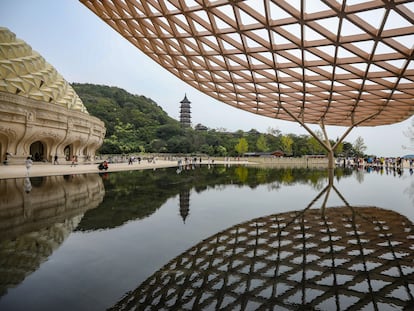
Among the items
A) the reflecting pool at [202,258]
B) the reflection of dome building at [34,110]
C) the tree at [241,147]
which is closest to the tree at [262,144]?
the tree at [241,147]

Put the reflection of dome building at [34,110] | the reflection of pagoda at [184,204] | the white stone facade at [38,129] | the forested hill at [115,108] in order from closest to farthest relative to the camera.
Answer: the reflection of pagoda at [184,204] → the white stone facade at [38,129] → the reflection of dome building at [34,110] → the forested hill at [115,108]

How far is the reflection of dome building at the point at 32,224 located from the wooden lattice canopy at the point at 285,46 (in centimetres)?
1240

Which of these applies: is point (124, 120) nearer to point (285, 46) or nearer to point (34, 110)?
point (34, 110)

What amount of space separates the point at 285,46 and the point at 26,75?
125 feet

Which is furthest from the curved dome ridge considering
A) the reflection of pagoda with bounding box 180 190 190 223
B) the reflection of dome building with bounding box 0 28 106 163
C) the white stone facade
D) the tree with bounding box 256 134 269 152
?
the tree with bounding box 256 134 269 152

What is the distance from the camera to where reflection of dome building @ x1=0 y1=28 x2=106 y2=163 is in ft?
110

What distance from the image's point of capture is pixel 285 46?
17.8m

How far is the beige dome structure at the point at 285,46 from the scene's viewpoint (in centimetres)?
1348

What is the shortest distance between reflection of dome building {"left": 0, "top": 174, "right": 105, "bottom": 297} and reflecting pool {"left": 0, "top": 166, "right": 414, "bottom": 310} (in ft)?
0.11

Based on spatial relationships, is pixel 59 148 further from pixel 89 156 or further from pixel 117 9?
pixel 117 9

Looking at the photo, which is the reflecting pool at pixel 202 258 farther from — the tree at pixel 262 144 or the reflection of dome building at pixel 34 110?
the tree at pixel 262 144

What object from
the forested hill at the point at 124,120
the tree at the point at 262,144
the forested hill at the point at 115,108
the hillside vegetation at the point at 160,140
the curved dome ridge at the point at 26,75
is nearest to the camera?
the curved dome ridge at the point at 26,75

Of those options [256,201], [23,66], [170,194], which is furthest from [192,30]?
[23,66]

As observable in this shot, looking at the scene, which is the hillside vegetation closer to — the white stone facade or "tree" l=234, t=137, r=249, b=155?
"tree" l=234, t=137, r=249, b=155
